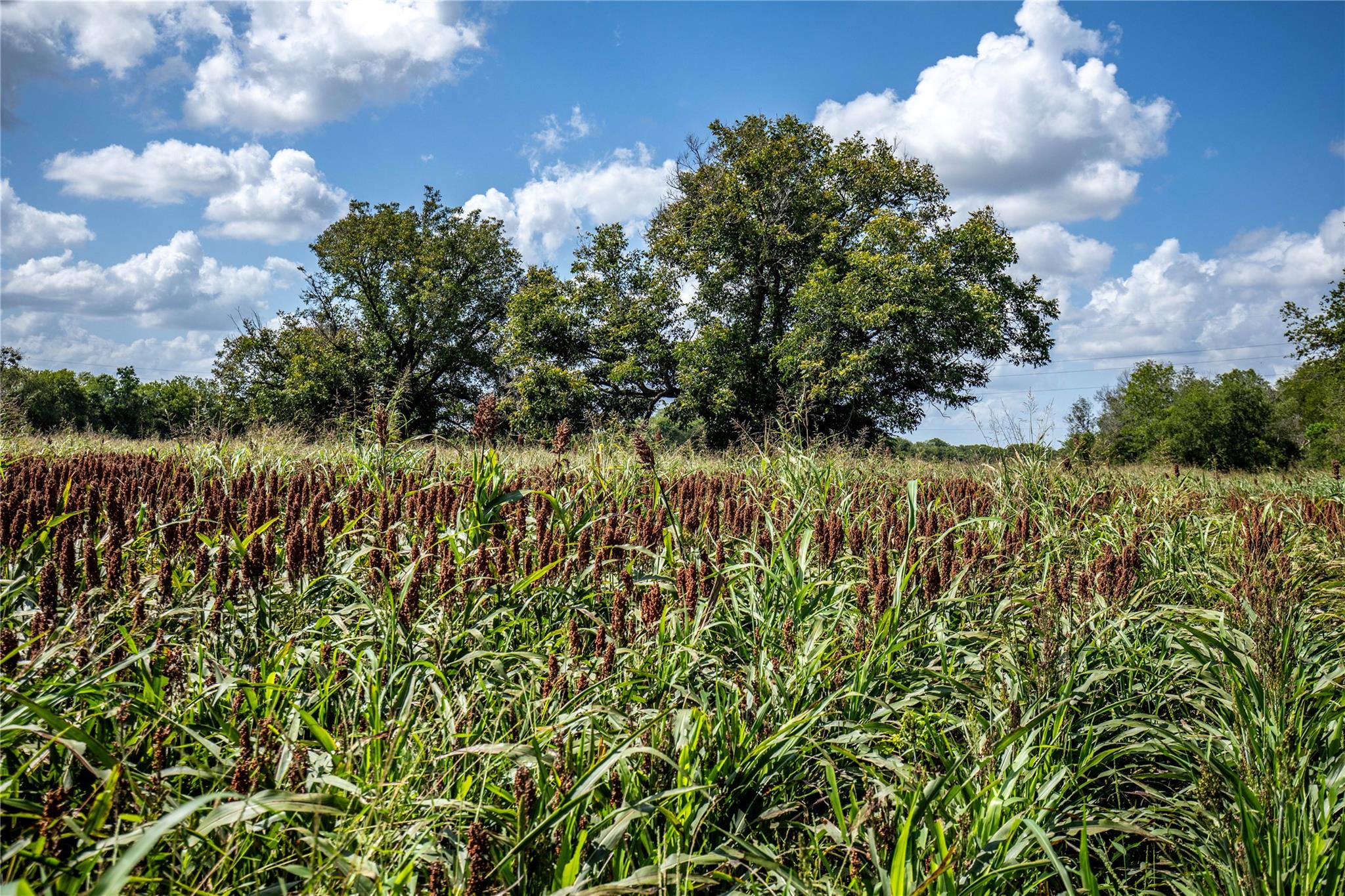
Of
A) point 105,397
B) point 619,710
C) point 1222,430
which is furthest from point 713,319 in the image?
point 105,397

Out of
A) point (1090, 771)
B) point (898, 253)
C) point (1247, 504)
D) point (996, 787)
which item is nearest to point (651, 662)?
point (996, 787)

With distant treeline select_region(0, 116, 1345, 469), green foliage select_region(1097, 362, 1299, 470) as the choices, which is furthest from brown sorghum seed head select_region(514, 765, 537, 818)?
green foliage select_region(1097, 362, 1299, 470)

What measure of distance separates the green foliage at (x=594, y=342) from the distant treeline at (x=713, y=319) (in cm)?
7

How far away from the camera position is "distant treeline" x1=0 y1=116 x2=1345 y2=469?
22.8 metres

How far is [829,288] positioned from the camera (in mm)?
22438

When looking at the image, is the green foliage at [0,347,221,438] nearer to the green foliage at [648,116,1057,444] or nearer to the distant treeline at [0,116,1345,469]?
the distant treeline at [0,116,1345,469]

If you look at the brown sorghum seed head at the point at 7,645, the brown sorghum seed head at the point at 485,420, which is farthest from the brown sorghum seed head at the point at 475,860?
the brown sorghum seed head at the point at 485,420

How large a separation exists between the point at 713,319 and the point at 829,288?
4584mm

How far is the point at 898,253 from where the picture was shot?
22.4 m

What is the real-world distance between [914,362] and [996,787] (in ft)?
76.6

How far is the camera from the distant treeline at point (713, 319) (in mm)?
22750

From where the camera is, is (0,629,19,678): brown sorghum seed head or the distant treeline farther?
the distant treeline

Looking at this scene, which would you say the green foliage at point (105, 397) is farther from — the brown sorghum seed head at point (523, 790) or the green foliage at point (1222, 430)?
the green foliage at point (1222, 430)

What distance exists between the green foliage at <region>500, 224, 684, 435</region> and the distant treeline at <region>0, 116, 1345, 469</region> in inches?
2.9
